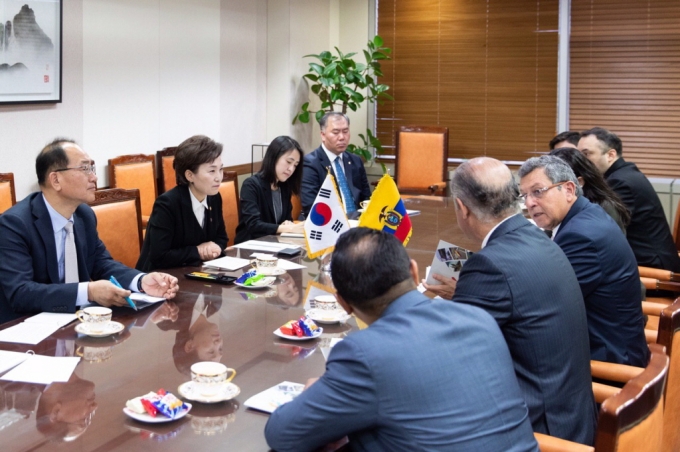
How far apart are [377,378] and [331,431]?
0.53 feet

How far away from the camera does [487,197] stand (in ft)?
7.79

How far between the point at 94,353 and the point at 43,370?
19 cm

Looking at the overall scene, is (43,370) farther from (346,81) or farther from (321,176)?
(346,81)

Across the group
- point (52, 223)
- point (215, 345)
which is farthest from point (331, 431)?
point (52, 223)

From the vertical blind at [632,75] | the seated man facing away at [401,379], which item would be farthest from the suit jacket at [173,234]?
the vertical blind at [632,75]

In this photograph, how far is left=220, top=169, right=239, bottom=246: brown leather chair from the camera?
499 cm

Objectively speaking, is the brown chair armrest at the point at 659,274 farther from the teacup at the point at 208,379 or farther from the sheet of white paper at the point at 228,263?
the teacup at the point at 208,379

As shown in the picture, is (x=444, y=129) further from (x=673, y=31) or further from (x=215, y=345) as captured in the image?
(x=215, y=345)

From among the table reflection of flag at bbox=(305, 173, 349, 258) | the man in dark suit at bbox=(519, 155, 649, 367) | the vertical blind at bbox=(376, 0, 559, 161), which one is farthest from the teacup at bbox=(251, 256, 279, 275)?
the vertical blind at bbox=(376, 0, 559, 161)

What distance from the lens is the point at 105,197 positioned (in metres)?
3.87

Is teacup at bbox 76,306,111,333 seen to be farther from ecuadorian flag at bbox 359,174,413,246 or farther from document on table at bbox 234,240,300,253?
document on table at bbox 234,240,300,253

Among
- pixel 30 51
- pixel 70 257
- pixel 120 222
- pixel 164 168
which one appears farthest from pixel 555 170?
pixel 164 168

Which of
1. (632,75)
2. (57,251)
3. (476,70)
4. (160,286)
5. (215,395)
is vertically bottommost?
(215,395)

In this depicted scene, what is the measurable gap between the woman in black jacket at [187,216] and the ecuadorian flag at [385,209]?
87 cm
